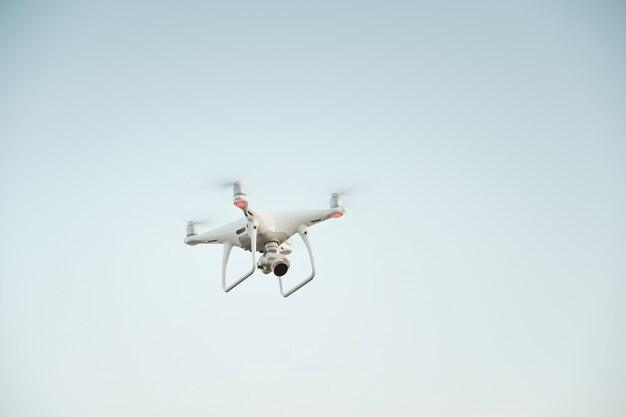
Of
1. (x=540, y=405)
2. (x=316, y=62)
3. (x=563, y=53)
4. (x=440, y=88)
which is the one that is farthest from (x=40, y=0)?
(x=540, y=405)

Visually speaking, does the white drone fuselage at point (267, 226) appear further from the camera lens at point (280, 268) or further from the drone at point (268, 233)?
the camera lens at point (280, 268)

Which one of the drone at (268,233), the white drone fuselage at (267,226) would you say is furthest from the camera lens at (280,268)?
the white drone fuselage at (267,226)

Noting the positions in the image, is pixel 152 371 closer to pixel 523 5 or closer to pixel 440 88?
pixel 440 88

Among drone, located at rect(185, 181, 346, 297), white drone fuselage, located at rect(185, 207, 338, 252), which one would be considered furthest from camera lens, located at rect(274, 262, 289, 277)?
white drone fuselage, located at rect(185, 207, 338, 252)

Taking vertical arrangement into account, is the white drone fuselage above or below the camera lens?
above

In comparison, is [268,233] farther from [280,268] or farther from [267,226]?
[280,268]

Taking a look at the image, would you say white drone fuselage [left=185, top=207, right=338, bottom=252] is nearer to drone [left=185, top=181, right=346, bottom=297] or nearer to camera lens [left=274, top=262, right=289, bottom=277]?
drone [left=185, top=181, right=346, bottom=297]

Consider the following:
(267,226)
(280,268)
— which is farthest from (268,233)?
(280,268)

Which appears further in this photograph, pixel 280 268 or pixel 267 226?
pixel 267 226
